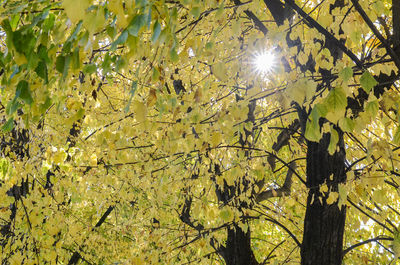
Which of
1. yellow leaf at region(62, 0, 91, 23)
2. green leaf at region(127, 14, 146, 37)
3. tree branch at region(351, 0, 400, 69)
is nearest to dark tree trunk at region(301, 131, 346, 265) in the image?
tree branch at region(351, 0, 400, 69)

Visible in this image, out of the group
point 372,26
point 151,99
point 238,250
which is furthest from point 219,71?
point 238,250

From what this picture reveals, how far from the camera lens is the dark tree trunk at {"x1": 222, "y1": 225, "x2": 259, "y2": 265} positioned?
5.14 metres

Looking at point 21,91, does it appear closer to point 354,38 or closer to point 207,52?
point 207,52

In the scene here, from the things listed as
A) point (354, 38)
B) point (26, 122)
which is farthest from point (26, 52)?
point (354, 38)

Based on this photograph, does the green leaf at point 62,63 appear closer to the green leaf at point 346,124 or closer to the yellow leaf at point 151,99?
the yellow leaf at point 151,99

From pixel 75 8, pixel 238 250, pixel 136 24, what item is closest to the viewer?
pixel 75 8

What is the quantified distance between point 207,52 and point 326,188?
5.63ft

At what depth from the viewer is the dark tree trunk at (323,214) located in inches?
130

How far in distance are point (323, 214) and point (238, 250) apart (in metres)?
2.16

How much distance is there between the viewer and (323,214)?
335cm

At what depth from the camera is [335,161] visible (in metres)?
3.38

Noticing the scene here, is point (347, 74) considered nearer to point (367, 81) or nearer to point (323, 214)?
point (367, 81)

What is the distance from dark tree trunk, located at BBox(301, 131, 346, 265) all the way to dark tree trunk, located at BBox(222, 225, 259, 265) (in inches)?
72.4

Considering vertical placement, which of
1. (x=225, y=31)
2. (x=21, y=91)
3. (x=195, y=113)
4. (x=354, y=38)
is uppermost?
(x=225, y=31)
